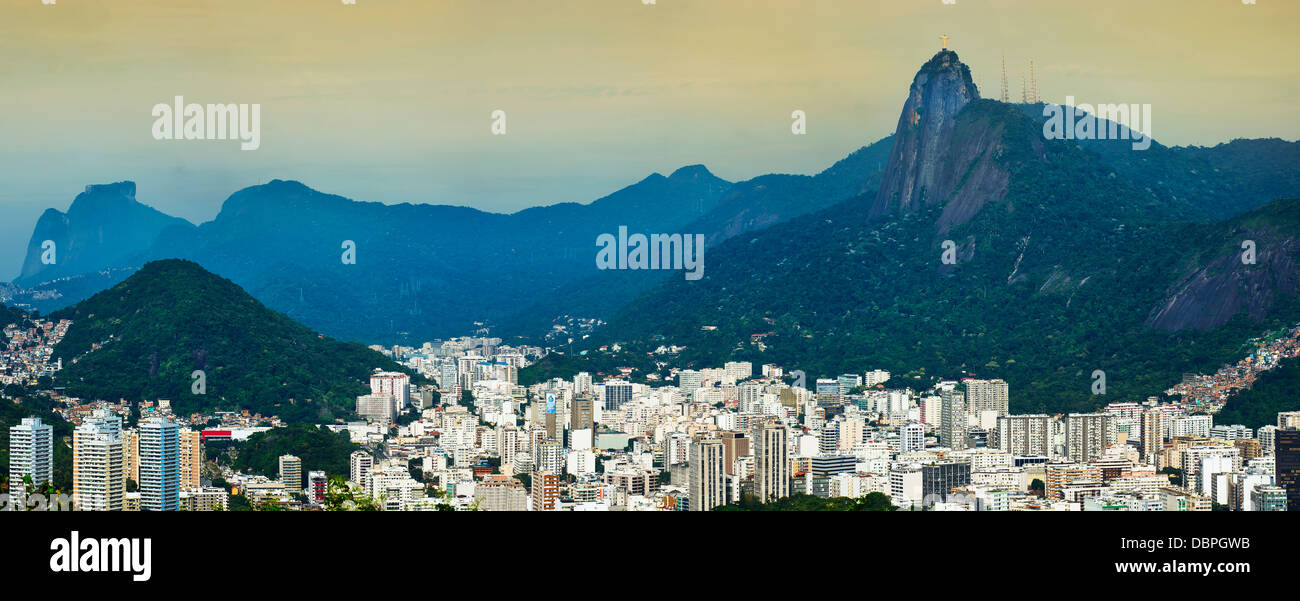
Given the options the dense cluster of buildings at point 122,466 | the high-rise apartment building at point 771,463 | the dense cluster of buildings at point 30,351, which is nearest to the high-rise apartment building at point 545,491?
the high-rise apartment building at point 771,463

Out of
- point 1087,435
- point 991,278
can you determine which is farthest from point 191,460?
point 991,278

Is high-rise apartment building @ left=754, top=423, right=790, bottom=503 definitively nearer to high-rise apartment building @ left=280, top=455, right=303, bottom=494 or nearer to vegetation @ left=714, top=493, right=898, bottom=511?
vegetation @ left=714, top=493, right=898, bottom=511

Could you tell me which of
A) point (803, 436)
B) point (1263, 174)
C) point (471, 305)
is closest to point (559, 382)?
point (803, 436)

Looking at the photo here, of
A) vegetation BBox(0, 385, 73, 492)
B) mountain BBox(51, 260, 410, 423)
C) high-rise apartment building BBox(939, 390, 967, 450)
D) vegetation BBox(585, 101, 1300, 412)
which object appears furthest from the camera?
vegetation BBox(585, 101, 1300, 412)

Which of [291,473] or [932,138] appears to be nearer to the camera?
[291,473]

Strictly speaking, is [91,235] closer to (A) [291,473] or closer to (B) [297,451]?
(B) [297,451]

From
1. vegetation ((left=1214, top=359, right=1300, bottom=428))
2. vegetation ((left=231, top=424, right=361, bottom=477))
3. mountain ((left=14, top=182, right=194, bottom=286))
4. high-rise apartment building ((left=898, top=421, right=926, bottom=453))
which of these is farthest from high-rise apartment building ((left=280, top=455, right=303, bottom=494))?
mountain ((left=14, top=182, right=194, bottom=286))

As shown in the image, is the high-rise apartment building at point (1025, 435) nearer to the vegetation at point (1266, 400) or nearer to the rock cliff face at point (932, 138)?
the vegetation at point (1266, 400)
